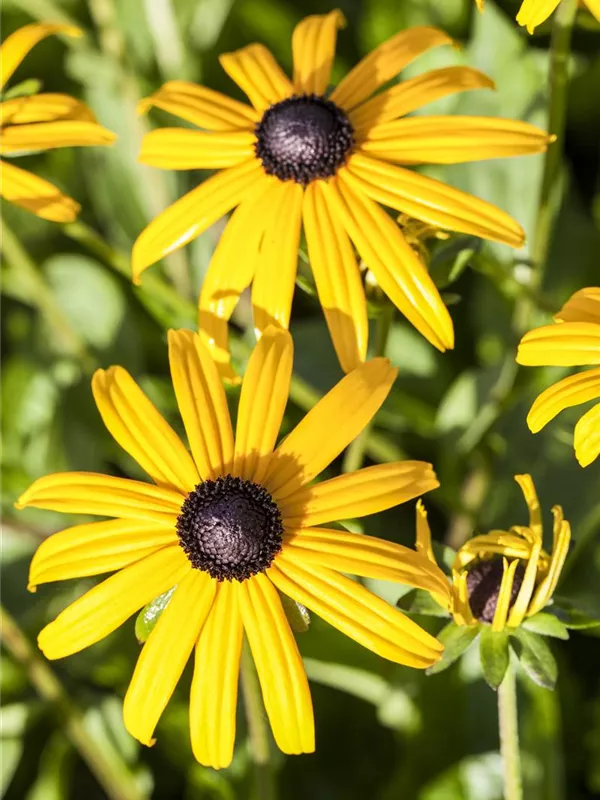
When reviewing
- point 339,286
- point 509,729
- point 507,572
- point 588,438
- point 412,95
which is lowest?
point 509,729

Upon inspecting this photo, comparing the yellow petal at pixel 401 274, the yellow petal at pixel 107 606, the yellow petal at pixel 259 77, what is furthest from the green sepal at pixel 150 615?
the yellow petal at pixel 259 77

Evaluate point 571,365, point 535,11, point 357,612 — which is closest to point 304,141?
point 535,11

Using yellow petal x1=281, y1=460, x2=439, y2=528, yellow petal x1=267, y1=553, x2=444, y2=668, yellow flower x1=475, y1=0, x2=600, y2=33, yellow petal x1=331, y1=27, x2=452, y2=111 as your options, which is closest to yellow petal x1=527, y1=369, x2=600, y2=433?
yellow petal x1=281, y1=460, x2=439, y2=528

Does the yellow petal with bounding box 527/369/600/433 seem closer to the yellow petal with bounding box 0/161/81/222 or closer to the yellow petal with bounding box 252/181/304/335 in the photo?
the yellow petal with bounding box 252/181/304/335

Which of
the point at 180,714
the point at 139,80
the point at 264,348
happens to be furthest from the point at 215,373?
the point at 139,80

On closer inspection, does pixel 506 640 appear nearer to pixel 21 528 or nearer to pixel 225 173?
pixel 225 173

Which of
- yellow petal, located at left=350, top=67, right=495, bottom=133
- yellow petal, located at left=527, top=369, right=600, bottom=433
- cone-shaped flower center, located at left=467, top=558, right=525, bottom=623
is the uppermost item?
yellow petal, located at left=350, top=67, right=495, bottom=133

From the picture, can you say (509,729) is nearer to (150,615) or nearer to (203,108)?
(150,615)
